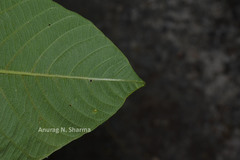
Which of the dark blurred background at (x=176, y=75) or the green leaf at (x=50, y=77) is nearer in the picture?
the green leaf at (x=50, y=77)

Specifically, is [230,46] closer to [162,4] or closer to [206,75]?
[206,75]

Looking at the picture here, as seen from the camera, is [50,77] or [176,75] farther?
[176,75]

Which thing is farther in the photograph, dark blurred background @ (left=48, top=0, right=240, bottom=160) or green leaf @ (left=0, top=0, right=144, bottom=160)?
dark blurred background @ (left=48, top=0, right=240, bottom=160)

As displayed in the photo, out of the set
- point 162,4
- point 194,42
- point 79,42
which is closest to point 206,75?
point 194,42

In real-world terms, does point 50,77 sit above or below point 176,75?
above
